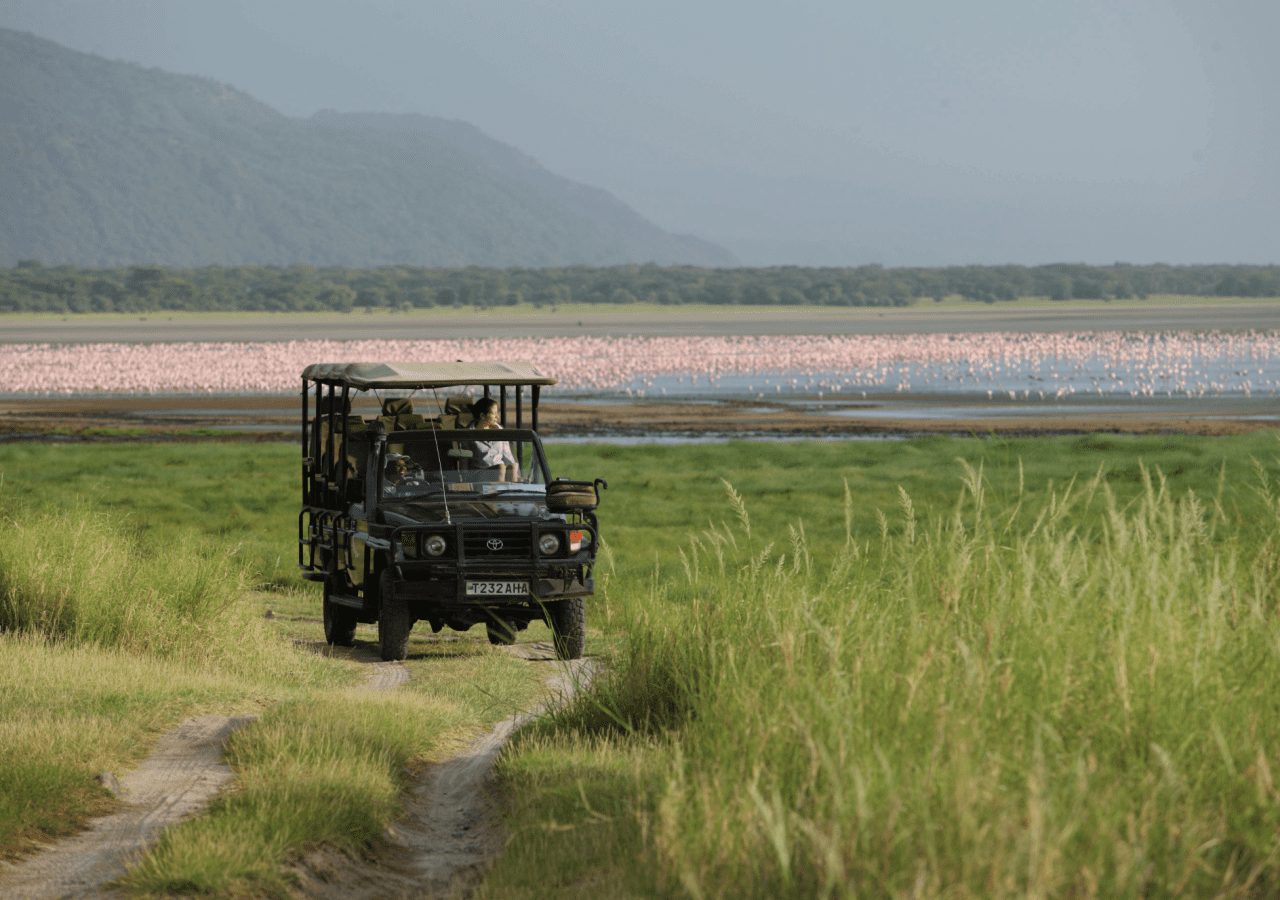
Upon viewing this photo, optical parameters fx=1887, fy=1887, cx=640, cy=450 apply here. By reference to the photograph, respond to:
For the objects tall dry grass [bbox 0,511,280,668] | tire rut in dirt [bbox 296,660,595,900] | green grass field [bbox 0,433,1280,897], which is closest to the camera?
green grass field [bbox 0,433,1280,897]

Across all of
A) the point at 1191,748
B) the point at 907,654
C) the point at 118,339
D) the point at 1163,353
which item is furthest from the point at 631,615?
the point at 118,339

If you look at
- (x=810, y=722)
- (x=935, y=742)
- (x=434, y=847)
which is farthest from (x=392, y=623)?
(x=935, y=742)

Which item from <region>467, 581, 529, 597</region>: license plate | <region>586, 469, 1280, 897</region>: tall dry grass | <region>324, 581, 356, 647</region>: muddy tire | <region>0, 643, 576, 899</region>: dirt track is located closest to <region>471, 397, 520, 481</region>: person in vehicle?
<region>467, 581, 529, 597</region>: license plate

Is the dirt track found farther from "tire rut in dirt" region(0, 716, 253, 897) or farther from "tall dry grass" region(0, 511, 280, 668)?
"tall dry grass" region(0, 511, 280, 668)

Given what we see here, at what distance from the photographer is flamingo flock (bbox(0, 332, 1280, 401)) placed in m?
67.6

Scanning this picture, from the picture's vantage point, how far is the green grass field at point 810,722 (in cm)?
676

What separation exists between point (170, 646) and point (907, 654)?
29.5 ft

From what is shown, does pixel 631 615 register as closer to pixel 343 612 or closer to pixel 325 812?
pixel 325 812

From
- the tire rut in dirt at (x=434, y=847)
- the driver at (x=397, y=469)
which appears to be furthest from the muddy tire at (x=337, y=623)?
the tire rut in dirt at (x=434, y=847)

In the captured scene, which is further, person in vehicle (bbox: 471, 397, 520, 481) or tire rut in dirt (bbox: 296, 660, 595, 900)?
person in vehicle (bbox: 471, 397, 520, 481)

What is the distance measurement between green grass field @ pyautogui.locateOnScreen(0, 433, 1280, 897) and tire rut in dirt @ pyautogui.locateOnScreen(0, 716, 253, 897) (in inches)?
8.9

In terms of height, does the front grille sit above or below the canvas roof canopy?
below

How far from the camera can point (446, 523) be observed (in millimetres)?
16281

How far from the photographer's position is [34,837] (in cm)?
973
